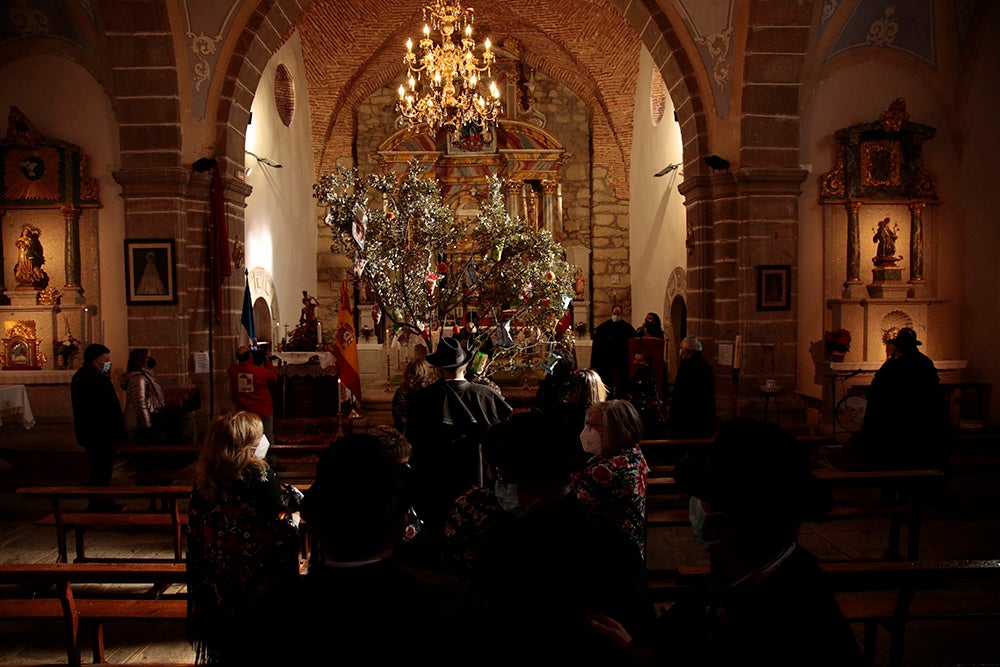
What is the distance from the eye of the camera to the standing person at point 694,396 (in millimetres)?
6859

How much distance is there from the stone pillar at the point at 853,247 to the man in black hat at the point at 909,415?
324 cm

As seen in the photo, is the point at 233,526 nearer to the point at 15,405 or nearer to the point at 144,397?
the point at 144,397

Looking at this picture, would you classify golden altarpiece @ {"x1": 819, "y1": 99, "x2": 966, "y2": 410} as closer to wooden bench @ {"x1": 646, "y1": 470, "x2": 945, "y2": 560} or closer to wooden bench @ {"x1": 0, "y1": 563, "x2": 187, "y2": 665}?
wooden bench @ {"x1": 646, "y1": 470, "x2": 945, "y2": 560}

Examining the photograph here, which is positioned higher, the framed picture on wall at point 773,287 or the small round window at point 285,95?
the small round window at point 285,95

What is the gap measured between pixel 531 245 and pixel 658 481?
412 centimetres

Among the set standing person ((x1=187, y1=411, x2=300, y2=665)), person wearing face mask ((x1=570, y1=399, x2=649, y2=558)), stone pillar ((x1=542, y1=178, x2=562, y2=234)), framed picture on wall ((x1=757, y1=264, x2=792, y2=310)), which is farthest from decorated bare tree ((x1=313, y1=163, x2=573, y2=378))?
stone pillar ((x1=542, y1=178, x2=562, y2=234))

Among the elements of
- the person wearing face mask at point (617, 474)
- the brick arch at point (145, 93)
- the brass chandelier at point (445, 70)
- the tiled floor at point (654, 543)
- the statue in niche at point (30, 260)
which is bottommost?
the tiled floor at point (654, 543)

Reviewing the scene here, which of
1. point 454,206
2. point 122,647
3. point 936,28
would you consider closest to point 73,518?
point 122,647

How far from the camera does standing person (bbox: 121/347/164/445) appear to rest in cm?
681

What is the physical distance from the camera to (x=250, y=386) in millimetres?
7141

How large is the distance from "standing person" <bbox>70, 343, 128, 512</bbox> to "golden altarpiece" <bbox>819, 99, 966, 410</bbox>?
27.1ft

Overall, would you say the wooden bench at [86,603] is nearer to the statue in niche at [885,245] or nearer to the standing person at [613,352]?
the standing person at [613,352]

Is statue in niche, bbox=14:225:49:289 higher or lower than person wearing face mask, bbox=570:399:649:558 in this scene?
higher

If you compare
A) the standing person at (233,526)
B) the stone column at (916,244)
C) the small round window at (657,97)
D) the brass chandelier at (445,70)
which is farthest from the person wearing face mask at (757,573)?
the small round window at (657,97)
